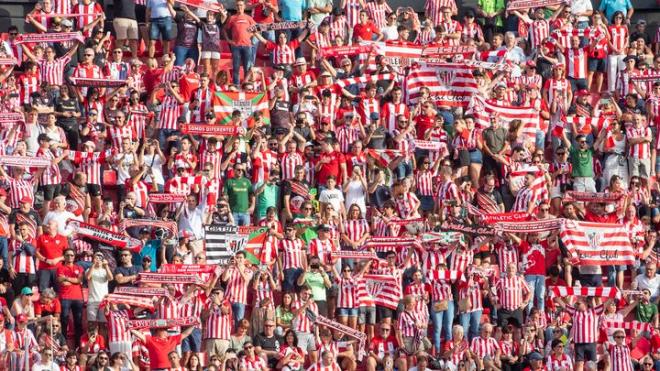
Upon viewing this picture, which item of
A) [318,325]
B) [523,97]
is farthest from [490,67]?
[318,325]

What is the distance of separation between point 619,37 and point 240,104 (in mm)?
7204

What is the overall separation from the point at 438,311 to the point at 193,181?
4337 mm

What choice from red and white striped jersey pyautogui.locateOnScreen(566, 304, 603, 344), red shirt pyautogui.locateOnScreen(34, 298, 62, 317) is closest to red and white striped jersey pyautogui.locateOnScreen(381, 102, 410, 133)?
red and white striped jersey pyautogui.locateOnScreen(566, 304, 603, 344)

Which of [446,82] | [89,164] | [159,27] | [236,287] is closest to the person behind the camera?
[236,287]

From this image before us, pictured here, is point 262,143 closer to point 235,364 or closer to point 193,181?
point 193,181

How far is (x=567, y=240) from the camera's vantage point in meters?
38.8

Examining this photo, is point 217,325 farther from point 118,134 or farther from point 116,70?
point 116,70

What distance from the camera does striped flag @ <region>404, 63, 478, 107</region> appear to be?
41.8 meters

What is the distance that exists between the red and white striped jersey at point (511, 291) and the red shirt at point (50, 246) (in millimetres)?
6756

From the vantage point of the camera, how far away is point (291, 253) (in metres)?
37.7

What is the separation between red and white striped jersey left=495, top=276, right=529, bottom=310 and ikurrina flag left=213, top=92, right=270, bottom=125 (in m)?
4.98

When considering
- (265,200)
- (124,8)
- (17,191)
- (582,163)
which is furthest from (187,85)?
(582,163)

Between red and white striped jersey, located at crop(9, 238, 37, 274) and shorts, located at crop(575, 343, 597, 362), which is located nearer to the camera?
red and white striped jersey, located at crop(9, 238, 37, 274)

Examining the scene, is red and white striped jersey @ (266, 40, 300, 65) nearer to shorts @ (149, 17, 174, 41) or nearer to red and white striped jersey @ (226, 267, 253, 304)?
shorts @ (149, 17, 174, 41)
